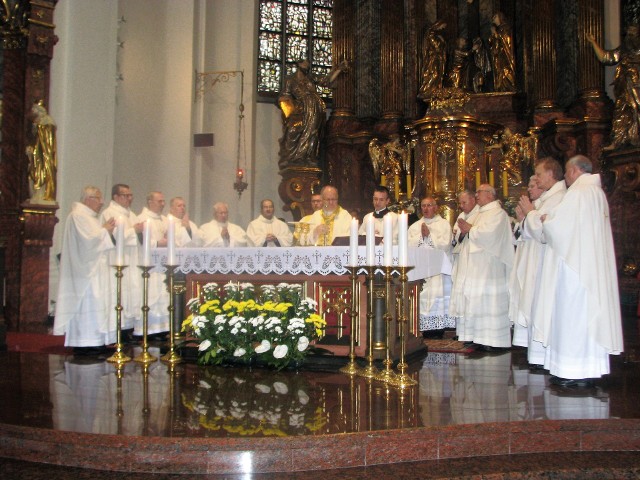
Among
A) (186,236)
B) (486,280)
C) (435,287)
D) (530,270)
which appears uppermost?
(186,236)

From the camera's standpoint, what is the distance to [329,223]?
7.69 meters

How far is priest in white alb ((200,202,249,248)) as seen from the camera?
8.85 meters

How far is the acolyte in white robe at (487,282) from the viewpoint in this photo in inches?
297

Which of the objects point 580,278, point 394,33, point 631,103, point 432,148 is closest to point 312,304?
point 580,278

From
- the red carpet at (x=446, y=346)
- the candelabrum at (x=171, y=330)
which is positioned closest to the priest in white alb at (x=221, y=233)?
the candelabrum at (x=171, y=330)

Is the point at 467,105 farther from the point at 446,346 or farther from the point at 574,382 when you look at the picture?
the point at 574,382

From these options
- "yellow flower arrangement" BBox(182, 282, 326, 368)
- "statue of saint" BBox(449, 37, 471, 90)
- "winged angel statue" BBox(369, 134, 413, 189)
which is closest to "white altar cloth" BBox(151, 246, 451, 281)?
"yellow flower arrangement" BBox(182, 282, 326, 368)

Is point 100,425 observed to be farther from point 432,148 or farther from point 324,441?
point 432,148

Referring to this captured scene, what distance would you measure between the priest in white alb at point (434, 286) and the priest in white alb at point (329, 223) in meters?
1.32

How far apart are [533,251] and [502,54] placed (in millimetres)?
7977

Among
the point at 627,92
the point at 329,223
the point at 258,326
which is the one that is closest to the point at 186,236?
the point at 329,223

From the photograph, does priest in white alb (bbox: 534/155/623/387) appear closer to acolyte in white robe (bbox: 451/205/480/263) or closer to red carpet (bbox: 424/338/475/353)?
red carpet (bbox: 424/338/475/353)

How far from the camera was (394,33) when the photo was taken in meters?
13.8

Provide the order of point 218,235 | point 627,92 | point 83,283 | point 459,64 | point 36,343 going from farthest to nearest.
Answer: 1. point 459,64
2. point 627,92
3. point 218,235
4. point 36,343
5. point 83,283
